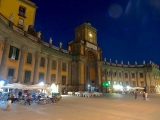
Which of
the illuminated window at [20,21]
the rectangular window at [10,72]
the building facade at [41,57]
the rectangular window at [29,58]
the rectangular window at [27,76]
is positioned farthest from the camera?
the illuminated window at [20,21]

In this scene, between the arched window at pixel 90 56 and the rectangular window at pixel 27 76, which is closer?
the rectangular window at pixel 27 76

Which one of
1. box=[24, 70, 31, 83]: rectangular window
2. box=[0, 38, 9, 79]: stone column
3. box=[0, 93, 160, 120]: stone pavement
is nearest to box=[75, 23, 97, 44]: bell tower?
box=[24, 70, 31, 83]: rectangular window

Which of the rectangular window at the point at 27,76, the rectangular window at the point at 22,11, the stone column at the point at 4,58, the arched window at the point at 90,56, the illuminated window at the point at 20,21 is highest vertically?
the rectangular window at the point at 22,11

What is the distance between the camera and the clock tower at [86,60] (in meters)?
37.2

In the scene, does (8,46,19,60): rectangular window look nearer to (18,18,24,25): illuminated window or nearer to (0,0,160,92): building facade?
(0,0,160,92): building facade

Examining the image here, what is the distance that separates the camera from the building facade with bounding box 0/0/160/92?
2181 centimetres

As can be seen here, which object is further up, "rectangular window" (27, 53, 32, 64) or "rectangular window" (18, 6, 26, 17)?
"rectangular window" (18, 6, 26, 17)

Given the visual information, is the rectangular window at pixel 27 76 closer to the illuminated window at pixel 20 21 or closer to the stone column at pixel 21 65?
the stone column at pixel 21 65

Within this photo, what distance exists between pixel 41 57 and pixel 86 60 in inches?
621

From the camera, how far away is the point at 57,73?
33.7m

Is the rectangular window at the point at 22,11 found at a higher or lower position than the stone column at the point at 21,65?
higher

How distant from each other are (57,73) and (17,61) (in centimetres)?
1192

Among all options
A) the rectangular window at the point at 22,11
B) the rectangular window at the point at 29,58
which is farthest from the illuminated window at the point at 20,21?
the rectangular window at the point at 29,58

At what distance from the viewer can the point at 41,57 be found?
30.5 meters
